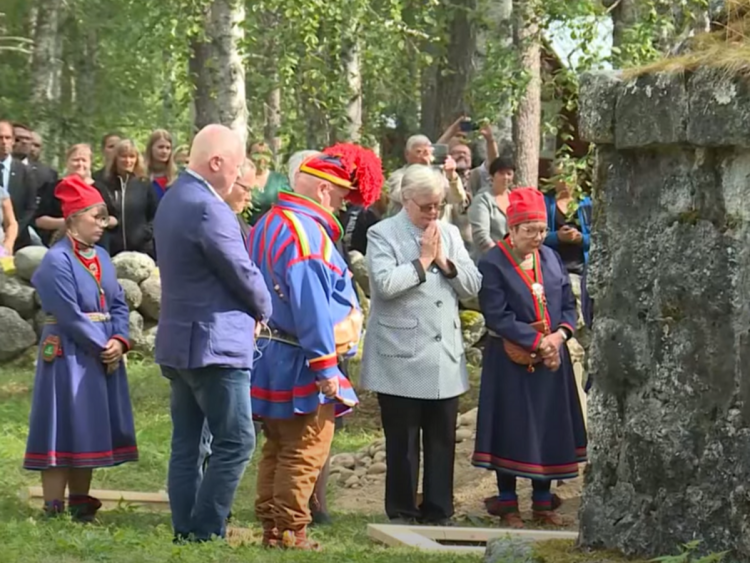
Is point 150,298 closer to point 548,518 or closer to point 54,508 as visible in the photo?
point 54,508

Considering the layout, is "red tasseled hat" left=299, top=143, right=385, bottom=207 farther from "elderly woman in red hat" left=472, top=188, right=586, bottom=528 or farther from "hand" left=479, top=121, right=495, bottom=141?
"hand" left=479, top=121, right=495, bottom=141

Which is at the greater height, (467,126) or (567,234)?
(467,126)

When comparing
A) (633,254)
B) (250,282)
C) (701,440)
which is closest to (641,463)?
(701,440)

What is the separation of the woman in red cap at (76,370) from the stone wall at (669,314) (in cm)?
320

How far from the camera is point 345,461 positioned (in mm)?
9477

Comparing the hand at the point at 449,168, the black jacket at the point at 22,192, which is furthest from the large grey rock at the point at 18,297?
the hand at the point at 449,168

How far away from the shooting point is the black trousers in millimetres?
Result: 7531

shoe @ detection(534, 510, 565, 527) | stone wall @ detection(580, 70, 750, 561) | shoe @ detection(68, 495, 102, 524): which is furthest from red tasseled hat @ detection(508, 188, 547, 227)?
stone wall @ detection(580, 70, 750, 561)

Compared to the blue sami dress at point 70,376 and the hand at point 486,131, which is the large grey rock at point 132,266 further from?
the blue sami dress at point 70,376

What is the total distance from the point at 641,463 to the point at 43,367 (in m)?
3.65

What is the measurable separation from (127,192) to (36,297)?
4.28ft

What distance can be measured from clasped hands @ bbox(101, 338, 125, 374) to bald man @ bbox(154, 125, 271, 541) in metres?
1.13

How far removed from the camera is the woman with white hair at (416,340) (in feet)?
24.3

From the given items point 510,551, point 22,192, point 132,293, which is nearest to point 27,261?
point 22,192
